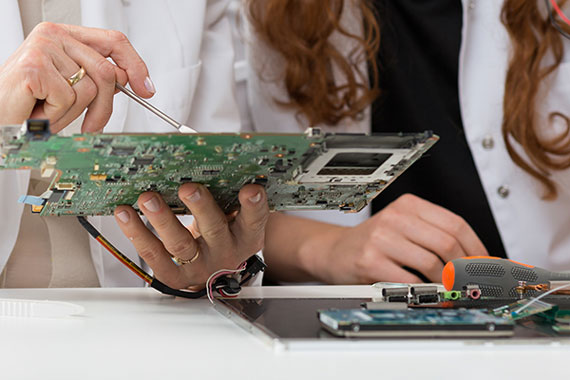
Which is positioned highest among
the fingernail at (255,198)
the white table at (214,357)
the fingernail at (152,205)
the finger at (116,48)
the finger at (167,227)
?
the finger at (116,48)

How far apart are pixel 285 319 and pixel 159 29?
0.66 m

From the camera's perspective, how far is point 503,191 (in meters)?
1.12

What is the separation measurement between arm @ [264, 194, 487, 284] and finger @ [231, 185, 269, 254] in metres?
0.28

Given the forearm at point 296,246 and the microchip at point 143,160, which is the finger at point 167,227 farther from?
the forearm at point 296,246

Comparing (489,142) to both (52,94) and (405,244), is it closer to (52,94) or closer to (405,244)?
(405,244)

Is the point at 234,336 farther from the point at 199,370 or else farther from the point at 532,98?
the point at 532,98

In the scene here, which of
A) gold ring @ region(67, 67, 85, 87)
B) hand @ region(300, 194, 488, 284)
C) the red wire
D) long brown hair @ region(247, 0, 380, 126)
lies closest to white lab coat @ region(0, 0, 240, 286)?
long brown hair @ region(247, 0, 380, 126)

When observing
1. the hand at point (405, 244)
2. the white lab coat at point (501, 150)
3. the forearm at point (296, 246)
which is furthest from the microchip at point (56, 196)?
the white lab coat at point (501, 150)

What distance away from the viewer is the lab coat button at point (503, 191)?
111cm

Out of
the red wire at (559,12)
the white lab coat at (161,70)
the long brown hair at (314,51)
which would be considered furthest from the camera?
the long brown hair at (314,51)

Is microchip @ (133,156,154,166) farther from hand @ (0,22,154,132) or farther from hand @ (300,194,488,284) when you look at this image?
hand @ (300,194,488,284)

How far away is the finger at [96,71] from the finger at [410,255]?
0.43 m

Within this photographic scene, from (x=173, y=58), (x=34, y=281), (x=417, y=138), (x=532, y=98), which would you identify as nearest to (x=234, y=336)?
(x=417, y=138)

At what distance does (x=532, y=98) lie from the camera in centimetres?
108
